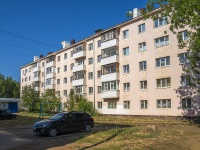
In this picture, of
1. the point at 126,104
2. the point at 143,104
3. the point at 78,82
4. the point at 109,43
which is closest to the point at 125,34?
the point at 109,43

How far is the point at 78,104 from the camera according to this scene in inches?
1722

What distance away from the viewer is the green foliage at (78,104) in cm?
4313

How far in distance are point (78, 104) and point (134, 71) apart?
11.1 metres

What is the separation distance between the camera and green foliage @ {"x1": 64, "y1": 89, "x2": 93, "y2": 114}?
43.1 m

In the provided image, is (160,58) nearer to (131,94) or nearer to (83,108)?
(131,94)

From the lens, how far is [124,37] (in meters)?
41.1

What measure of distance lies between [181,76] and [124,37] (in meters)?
11.9

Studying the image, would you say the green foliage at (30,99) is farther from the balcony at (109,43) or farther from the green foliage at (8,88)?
the green foliage at (8,88)

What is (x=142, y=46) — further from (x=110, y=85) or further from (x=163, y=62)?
(x=110, y=85)

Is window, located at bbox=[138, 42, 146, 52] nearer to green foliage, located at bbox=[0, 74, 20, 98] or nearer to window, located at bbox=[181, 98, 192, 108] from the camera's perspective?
window, located at bbox=[181, 98, 192, 108]

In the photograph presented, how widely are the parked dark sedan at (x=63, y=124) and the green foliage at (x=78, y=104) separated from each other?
22.2m

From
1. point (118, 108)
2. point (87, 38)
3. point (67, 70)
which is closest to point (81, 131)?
point (118, 108)

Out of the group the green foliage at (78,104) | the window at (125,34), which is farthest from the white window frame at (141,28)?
the green foliage at (78,104)

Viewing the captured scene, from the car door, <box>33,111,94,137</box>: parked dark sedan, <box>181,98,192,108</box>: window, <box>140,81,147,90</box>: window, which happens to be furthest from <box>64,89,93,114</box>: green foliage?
the car door
